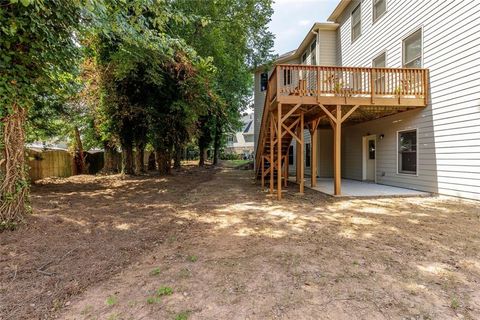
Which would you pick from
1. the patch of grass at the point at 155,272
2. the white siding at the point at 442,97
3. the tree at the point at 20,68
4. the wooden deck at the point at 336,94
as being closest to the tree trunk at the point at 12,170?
the tree at the point at 20,68

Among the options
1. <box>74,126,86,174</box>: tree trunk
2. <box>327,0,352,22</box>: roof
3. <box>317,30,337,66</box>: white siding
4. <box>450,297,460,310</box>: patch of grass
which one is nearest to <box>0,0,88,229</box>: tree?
<box>450,297,460,310</box>: patch of grass

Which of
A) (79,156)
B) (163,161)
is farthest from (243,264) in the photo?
(79,156)

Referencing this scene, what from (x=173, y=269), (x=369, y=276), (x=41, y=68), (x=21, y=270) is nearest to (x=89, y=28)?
(x=41, y=68)

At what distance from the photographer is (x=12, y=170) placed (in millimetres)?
4266

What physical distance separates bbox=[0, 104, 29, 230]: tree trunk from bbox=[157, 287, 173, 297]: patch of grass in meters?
3.18

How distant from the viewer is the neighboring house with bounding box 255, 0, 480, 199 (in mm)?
6492

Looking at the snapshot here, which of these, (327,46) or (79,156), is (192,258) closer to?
(327,46)

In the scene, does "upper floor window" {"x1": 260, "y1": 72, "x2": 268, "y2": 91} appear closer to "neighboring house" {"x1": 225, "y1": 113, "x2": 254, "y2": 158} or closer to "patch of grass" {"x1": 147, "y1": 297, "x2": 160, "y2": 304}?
"patch of grass" {"x1": 147, "y1": 297, "x2": 160, "y2": 304}

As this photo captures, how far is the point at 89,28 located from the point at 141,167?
998cm

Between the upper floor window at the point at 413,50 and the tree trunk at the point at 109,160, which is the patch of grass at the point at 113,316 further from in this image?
the tree trunk at the point at 109,160

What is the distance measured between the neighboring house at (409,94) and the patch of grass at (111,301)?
6010mm

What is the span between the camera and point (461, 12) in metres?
6.50

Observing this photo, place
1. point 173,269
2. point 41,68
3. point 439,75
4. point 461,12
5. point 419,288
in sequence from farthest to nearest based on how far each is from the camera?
1. point 439,75
2. point 461,12
3. point 41,68
4. point 173,269
5. point 419,288

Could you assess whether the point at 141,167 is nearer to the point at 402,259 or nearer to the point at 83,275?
the point at 83,275
